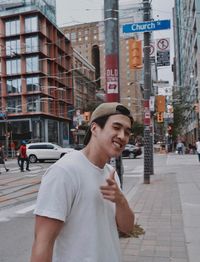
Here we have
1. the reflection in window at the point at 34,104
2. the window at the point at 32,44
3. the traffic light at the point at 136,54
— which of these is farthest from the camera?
the window at the point at 32,44

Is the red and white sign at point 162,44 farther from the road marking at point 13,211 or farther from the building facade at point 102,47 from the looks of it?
the road marking at point 13,211

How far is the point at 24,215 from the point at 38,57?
5185cm

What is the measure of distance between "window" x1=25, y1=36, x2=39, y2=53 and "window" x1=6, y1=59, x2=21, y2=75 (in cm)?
233

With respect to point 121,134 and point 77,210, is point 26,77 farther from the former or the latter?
point 77,210

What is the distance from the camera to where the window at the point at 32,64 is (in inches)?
2313

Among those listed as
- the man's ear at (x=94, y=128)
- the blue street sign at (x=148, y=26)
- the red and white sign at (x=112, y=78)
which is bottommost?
the man's ear at (x=94, y=128)

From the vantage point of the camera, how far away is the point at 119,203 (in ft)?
7.15

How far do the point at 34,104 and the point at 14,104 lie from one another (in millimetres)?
3367

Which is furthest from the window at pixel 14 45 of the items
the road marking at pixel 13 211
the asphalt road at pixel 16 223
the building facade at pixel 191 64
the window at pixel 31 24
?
the road marking at pixel 13 211

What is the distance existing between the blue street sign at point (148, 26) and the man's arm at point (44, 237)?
9113mm

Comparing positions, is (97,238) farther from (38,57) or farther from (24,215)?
(38,57)

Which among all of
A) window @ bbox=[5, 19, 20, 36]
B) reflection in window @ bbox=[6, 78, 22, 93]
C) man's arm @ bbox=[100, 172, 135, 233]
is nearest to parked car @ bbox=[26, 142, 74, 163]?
reflection in window @ bbox=[6, 78, 22, 93]

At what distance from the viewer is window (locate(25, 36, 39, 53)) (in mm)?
58500

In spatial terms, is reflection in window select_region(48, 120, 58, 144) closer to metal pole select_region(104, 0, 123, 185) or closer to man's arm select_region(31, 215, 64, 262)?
metal pole select_region(104, 0, 123, 185)
